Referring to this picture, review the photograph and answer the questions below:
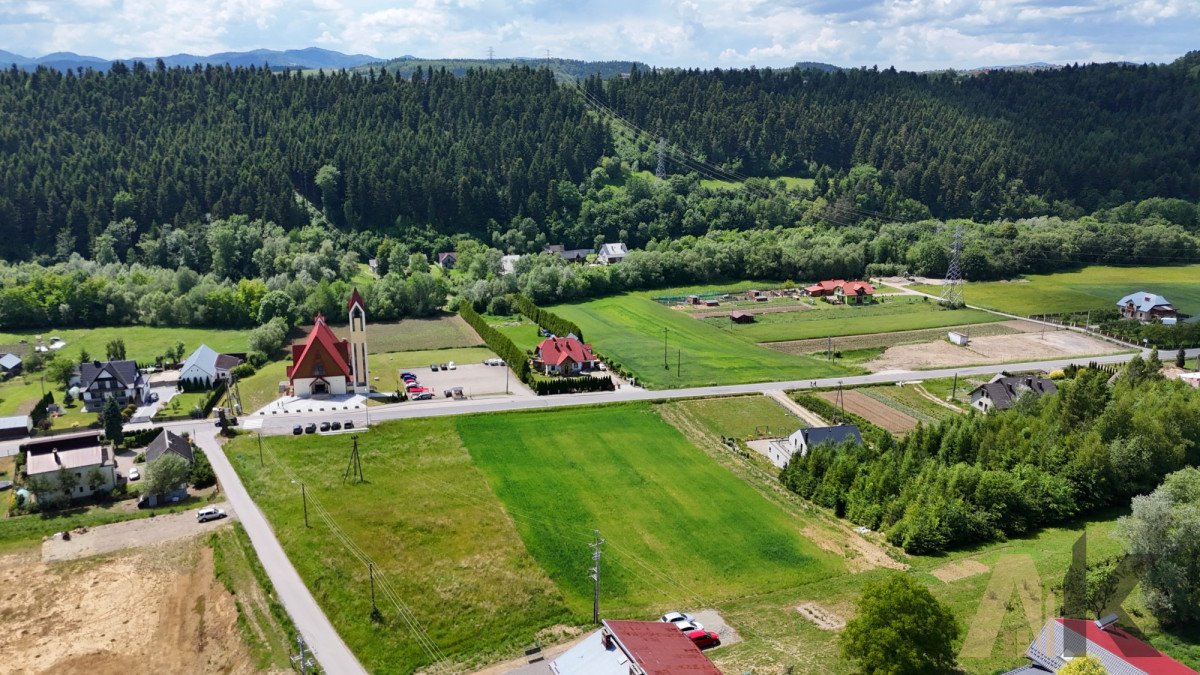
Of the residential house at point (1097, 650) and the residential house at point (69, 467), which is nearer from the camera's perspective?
the residential house at point (1097, 650)

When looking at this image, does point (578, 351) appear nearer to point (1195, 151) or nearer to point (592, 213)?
point (592, 213)

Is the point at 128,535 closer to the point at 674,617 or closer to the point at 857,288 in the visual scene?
the point at 674,617

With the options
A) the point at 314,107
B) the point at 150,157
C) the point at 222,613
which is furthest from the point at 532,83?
the point at 222,613

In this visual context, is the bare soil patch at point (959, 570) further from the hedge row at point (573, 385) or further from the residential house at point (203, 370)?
the residential house at point (203, 370)

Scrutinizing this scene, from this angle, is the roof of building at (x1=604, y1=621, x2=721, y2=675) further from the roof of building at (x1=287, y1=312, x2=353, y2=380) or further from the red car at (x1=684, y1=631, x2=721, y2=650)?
the roof of building at (x1=287, y1=312, x2=353, y2=380)

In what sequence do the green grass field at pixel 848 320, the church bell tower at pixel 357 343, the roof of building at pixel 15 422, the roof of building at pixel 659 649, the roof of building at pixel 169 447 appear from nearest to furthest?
the roof of building at pixel 659 649
the roof of building at pixel 169 447
the roof of building at pixel 15 422
the church bell tower at pixel 357 343
the green grass field at pixel 848 320

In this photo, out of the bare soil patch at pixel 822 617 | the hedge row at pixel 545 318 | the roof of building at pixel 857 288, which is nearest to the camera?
the bare soil patch at pixel 822 617

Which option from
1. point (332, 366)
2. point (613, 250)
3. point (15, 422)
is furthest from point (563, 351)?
point (613, 250)

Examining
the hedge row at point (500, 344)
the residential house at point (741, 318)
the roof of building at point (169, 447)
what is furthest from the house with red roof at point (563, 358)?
the roof of building at point (169, 447)
